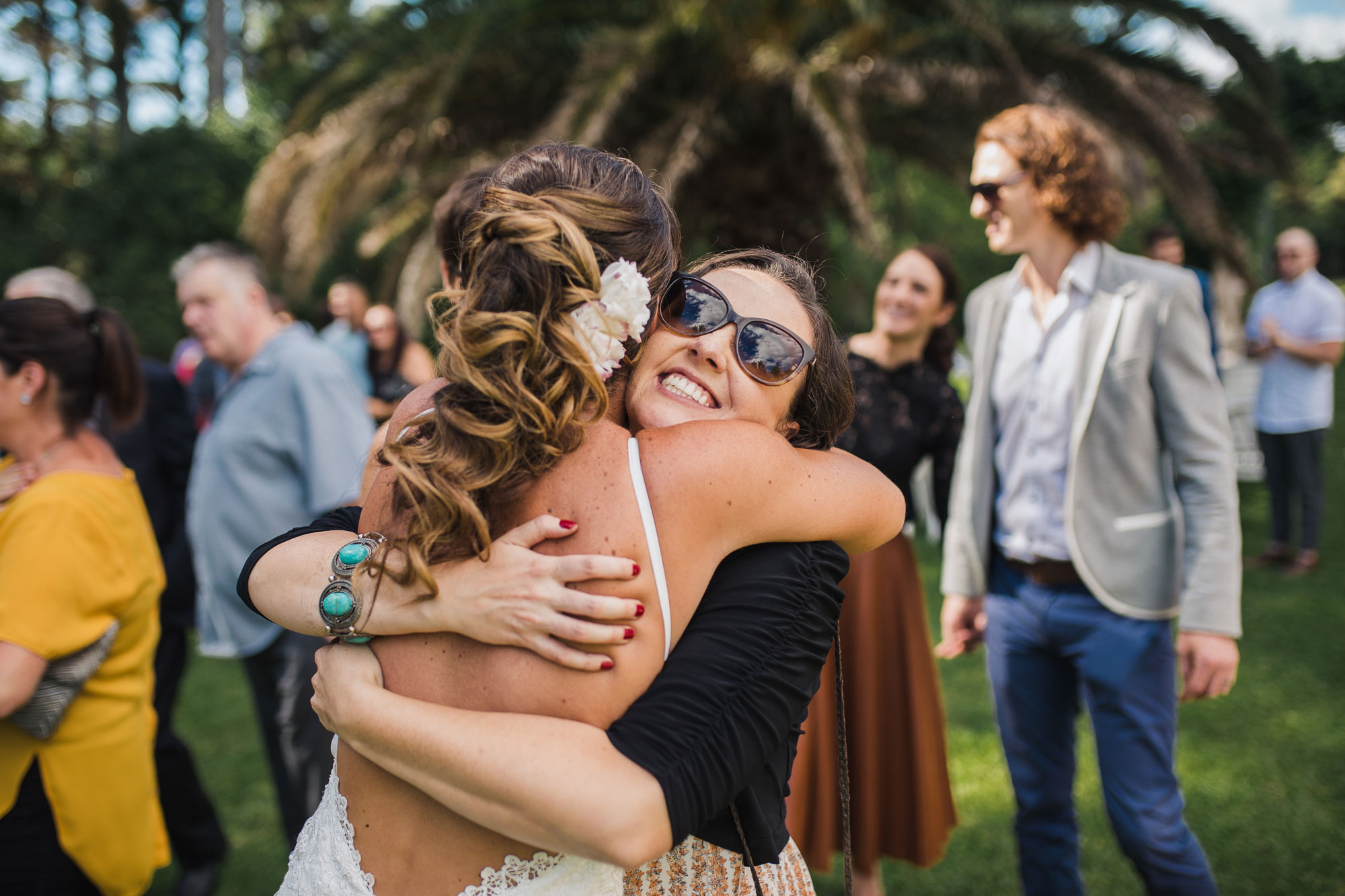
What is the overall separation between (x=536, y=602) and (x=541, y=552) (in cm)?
10

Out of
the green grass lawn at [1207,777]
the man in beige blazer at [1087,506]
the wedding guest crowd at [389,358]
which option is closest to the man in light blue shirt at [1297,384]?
the green grass lawn at [1207,777]

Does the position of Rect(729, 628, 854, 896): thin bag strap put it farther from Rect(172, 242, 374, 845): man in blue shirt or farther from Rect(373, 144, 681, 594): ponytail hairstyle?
Rect(172, 242, 374, 845): man in blue shirt

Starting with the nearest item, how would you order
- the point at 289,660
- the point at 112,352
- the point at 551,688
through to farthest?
the point at 551,688 → the point at 112,352 → the point at 289,660

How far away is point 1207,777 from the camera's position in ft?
13.3

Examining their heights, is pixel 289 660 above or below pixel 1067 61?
below

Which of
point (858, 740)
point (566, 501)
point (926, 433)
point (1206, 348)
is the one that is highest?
point (1206, 348)

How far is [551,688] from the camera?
1214 millimetres

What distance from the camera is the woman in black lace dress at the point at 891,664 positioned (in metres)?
3.32

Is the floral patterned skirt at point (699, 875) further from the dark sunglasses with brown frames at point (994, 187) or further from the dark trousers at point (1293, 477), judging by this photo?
the dark trousers at point (1293, 477)

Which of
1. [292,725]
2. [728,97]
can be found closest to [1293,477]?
[728,97]

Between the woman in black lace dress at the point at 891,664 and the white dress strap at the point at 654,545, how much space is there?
2.18 meters

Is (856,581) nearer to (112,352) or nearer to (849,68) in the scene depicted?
(112,352)

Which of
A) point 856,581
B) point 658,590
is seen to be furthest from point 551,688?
point 856,581

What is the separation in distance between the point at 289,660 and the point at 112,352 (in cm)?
127
